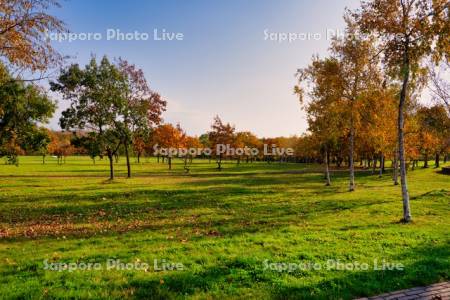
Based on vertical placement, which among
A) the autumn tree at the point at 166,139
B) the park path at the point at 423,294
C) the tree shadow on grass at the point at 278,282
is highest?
the autumn tree at the point at 166,139

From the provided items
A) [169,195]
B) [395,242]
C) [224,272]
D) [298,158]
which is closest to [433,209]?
[395,242]

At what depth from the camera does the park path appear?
6.97 m

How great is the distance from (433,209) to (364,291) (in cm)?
1467

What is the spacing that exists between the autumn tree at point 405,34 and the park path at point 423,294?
329 inches

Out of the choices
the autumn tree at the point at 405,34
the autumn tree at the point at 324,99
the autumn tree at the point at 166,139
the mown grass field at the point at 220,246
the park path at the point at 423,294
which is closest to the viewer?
the park path at the point at 423,294

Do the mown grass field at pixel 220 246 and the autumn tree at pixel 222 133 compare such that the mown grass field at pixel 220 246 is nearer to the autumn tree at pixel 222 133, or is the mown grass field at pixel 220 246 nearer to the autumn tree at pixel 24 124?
the autumn tree at pixel 24 124

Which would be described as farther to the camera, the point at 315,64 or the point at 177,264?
the point at 315,64

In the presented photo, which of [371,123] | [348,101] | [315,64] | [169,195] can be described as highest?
[315,64]

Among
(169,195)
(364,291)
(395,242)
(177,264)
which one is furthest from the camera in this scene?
(169,195)

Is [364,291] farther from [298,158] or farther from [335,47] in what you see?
[298,158]

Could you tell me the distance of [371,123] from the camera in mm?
29953

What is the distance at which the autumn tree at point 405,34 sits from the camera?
15.0m

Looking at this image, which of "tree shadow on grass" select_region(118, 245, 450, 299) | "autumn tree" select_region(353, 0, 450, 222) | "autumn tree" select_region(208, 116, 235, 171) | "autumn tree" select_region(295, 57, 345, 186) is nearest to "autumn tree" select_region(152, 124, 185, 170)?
"autumn tree" select_region(208, 116, 235, 171)

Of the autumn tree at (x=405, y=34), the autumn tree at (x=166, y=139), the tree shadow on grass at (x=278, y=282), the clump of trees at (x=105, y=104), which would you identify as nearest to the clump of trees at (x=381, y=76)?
the autumn tree at (x=405, y=34)
